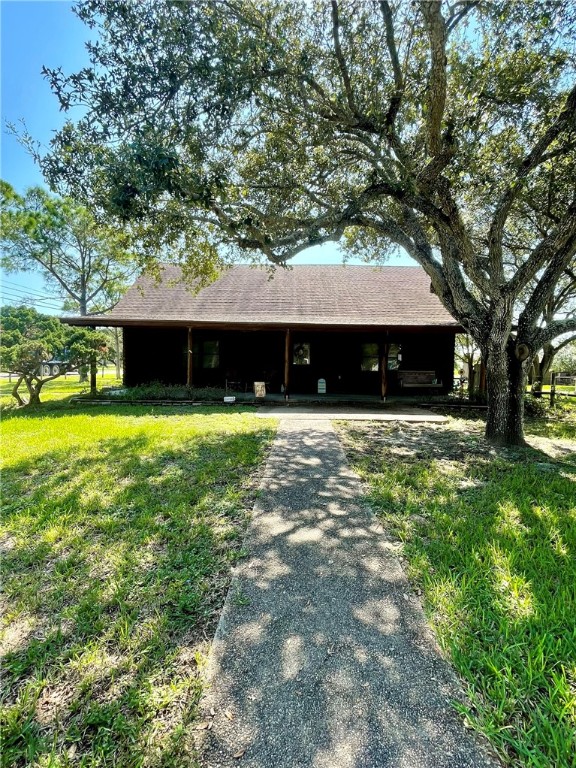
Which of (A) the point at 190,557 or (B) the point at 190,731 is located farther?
(A) the point at 190,557

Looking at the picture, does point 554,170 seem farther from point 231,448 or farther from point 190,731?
point 190,731

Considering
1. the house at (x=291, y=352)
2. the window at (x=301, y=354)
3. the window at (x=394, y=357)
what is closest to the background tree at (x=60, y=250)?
the house at (x=291, y=352)

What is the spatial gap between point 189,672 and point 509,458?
5.91m

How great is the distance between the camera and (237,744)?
1.51 m

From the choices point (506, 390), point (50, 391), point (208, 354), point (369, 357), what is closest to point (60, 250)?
point (50, 391)

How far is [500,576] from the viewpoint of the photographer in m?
2.66

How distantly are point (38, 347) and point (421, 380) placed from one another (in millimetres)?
12498

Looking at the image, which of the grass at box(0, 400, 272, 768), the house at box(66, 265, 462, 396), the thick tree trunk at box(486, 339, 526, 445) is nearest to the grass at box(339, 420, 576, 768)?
the thick tree trunk at box(486, 339, 526, 445)

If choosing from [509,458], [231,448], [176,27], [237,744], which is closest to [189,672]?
[237,744]

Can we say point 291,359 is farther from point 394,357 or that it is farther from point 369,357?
point 394,357

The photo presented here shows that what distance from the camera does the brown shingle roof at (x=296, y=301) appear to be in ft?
39.5

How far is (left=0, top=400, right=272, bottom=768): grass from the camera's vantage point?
1579mm

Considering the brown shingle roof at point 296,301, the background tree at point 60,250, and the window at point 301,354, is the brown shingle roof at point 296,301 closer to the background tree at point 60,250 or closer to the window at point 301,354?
the window at point 301,354

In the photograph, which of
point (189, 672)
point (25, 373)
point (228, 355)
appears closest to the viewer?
point (189, 672)
